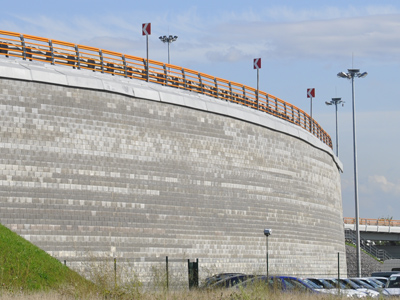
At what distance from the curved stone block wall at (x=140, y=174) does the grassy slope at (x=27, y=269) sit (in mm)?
3876

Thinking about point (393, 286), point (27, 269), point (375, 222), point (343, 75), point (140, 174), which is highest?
point (343, 75)

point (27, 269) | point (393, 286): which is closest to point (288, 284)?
point (393, 286)

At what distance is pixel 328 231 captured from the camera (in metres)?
46.5

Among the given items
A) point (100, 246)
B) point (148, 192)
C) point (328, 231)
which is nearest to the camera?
point (100, 246)

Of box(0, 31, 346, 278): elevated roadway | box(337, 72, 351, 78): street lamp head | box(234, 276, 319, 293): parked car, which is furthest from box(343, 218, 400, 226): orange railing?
box(234, 276, 319, 293): parked car

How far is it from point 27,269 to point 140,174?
1036 centimetres

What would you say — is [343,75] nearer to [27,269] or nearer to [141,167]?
[141,167]

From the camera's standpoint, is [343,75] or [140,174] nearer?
[140,174]

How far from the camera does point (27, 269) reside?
21359 millimetres

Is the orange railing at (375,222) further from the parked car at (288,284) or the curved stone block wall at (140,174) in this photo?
the parked car at (288,284)

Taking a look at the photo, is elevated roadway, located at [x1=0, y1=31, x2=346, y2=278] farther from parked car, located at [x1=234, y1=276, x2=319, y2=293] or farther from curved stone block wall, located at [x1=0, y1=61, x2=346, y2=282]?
parked car, located at [x1=234, y1=276, x2=319, y2=293]

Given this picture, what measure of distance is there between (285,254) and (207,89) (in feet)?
30.8

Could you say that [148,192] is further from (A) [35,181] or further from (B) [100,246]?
A: (A) [35,181]

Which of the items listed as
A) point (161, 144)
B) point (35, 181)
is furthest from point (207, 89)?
point (35, 181)
